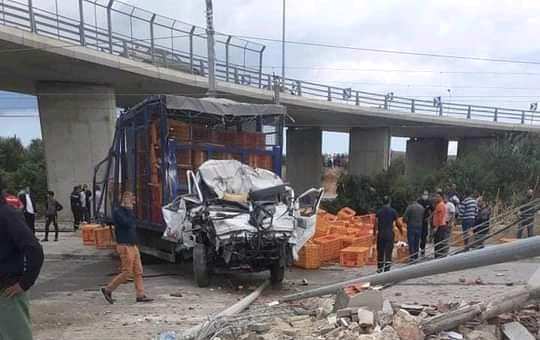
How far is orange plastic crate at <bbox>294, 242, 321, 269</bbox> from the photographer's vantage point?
11453mm

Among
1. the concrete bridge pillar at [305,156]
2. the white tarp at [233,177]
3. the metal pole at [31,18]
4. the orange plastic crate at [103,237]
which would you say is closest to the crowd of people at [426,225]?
the white tarp at [233,177]

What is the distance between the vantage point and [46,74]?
844 inches

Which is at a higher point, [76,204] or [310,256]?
[310,256]

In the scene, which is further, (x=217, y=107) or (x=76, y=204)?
(x=76, y=204)

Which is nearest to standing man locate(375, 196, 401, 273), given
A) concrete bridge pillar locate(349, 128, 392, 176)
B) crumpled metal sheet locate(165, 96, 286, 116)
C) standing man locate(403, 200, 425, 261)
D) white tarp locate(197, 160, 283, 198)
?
standing man locate(403, 200, 425, 261)

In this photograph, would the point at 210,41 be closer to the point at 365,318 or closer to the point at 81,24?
the point at 81,24

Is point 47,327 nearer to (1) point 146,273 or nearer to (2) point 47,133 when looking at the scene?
(1) point 146,273

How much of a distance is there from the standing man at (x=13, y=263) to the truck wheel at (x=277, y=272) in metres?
5.71

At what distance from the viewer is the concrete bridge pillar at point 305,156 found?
144 ft

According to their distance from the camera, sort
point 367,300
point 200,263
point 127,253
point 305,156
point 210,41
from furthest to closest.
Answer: point 305,156, point 210,41, point 200,263, point 127,253, point 367,300

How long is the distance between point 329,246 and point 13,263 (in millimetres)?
9104

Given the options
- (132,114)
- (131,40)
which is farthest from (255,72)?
(132,114)

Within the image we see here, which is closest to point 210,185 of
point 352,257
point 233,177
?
point 233,177

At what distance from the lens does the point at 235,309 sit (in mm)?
6648
